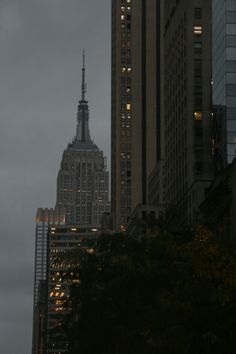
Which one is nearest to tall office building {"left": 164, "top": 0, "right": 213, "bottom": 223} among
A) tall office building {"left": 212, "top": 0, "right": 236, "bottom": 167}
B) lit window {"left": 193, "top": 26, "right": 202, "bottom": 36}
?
lit window {"left": 193, "top": 26, "right": 202, "bottom": 36}

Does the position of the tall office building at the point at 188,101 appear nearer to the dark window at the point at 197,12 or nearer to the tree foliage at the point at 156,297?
the dark window at the point at 197,12

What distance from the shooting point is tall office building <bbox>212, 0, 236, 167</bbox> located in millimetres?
139875

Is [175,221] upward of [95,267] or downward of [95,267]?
upward

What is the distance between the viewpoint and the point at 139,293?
1838 inches

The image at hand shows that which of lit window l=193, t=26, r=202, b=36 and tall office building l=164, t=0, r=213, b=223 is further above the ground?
lit window l=193, t=26, r=202, b=36

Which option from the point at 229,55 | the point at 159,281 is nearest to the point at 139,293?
the point at 159,281

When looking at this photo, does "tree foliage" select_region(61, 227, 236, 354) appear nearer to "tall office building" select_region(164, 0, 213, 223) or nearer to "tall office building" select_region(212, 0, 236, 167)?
"tall office building" select_region(212, 0, 236, 167)

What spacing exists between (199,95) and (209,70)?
4.75 m

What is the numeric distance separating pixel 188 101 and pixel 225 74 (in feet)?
47.3

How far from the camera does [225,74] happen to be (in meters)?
140

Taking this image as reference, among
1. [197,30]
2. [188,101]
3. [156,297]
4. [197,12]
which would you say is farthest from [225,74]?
[156,297]

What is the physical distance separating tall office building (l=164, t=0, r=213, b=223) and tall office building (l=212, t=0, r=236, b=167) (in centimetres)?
501

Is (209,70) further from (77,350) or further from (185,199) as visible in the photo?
(77,350)

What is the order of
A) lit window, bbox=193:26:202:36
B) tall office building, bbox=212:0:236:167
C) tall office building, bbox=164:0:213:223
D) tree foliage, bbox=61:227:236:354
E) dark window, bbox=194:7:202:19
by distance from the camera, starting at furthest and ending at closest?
dark window, bbox=194:7:202:19 → lit window, bbox=193:26:202:36 → tall office building, bbox=164:0:213:223 → tall office building, bbox=212:0:236:167 → tree foliage, bbox=61:227:236:354
